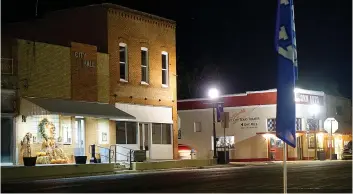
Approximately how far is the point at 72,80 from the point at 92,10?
545 centimetres

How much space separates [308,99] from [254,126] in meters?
6.02

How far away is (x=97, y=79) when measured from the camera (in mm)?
38750

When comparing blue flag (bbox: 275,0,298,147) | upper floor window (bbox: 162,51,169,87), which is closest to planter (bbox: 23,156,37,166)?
upper floor window (bbox: 162,51,169,87)

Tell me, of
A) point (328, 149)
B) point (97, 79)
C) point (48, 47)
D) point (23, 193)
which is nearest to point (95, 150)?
point (97, 79)

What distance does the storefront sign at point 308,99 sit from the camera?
56.5m

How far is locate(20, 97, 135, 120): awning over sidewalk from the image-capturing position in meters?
33.5

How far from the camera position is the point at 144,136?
42500 mm

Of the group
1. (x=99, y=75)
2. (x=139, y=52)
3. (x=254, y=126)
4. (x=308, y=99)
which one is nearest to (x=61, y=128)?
(x=99, y=75)

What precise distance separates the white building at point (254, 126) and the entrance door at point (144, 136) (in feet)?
45.3

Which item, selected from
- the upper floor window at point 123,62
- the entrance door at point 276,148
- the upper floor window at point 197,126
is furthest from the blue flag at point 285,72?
the upper floor window at point 197,126

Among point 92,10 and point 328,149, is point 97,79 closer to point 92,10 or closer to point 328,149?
point 92,10

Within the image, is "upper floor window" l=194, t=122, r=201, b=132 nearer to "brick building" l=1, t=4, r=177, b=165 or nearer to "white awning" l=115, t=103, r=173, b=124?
"brick building" l=1, t=4, r=177, b=165

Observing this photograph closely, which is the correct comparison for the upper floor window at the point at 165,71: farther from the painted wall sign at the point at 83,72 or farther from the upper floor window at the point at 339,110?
the upper floor window at the point at 339,110

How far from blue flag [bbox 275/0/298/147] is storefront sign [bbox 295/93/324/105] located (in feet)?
142
